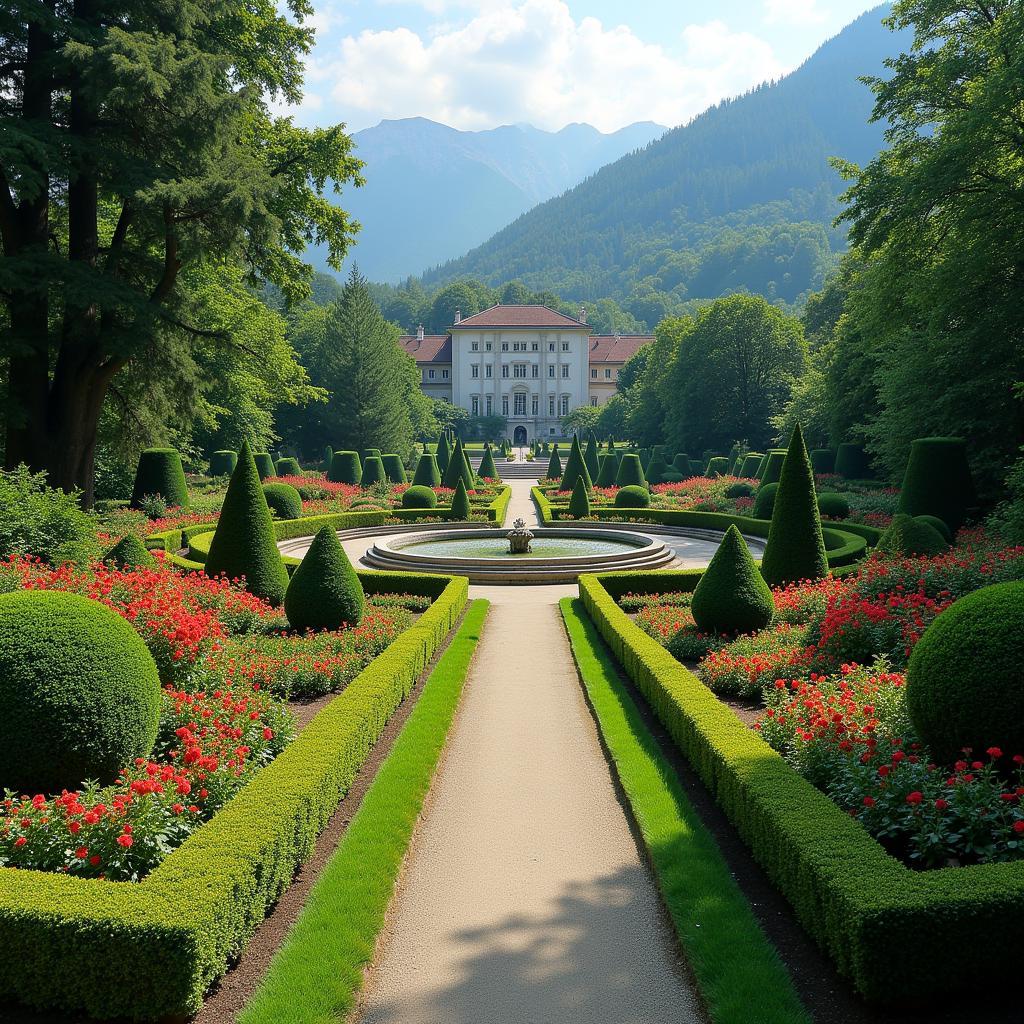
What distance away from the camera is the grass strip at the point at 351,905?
4180 millimetres

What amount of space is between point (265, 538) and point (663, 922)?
969 centimetres

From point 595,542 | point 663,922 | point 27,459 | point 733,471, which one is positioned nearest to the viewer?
point 663,922

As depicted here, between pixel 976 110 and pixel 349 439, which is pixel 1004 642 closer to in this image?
pixel 976 110

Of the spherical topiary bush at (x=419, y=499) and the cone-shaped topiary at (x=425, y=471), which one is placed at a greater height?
the cone-shaped topiary at (x=425, y=471)

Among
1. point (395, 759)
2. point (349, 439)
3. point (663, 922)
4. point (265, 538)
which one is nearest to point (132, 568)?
point (265, 538)

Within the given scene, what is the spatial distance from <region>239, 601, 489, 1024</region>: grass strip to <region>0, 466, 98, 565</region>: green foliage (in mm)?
6780

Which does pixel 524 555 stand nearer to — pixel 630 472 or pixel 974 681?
pixel 630 472

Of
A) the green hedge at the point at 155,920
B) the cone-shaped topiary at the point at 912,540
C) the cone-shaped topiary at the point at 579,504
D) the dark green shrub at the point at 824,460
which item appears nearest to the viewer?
the green hedge at the point at 155,920

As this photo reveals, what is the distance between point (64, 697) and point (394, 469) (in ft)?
118

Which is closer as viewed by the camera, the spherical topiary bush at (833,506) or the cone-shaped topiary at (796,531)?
the cone-shaped topiary at (796,531)

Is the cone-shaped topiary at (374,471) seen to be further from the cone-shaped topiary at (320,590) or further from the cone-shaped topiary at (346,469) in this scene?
the cone-shaped topiary at (320,590)

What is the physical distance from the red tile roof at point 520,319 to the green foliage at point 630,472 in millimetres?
61506

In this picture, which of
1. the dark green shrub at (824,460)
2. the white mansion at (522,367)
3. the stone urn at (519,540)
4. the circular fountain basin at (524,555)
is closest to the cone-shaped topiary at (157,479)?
the circular fountain basin at (524,555)

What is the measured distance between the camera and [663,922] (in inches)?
200
